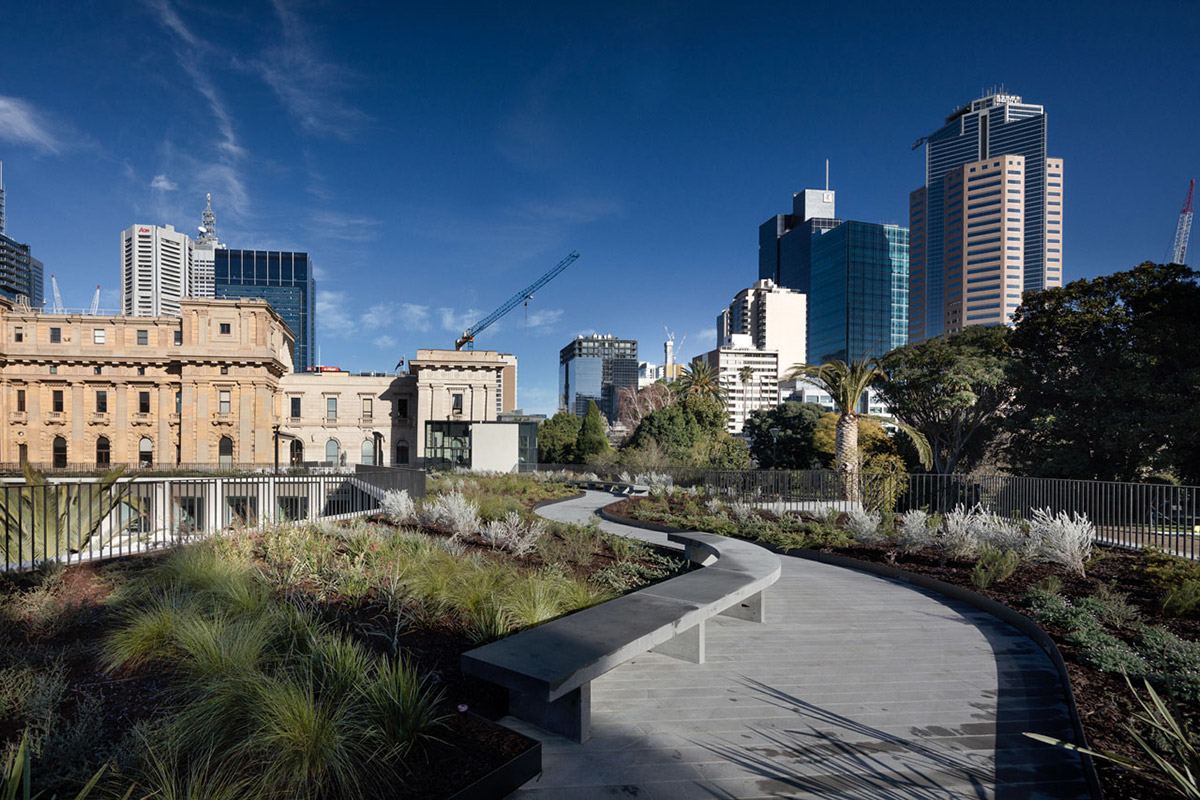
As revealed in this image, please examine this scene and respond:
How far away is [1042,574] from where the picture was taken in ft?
25.4

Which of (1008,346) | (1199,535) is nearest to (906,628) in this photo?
(1199,535)

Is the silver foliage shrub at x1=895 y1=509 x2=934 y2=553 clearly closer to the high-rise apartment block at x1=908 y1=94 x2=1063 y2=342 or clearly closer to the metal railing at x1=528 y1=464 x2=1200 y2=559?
the metal railing at x1=528 y1=464 x2=1200 y2=559

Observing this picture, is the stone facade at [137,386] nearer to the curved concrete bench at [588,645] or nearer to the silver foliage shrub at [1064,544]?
the curved concrete bench at [588,645]

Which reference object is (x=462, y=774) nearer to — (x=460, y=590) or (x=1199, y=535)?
(x=460, y=590)

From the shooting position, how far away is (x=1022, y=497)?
48.1ft

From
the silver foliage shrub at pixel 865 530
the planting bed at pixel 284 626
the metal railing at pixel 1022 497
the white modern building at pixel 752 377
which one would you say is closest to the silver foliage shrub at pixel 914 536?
the silver foliage shrub at pixel 865 530

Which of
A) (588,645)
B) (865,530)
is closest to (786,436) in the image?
(865,530)

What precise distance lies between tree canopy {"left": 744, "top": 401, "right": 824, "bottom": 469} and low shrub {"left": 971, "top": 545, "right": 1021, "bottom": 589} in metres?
35.7

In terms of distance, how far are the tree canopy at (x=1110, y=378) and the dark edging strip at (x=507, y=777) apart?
24561mm

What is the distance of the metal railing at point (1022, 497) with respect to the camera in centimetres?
1129

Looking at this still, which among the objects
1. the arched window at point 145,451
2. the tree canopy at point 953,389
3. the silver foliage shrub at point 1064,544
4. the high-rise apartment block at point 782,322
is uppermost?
the high-rise apartment block at point 782,322

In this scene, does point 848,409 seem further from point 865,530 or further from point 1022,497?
point 865,530

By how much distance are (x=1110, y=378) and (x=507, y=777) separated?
27.0m

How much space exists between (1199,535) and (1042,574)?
9071mm
